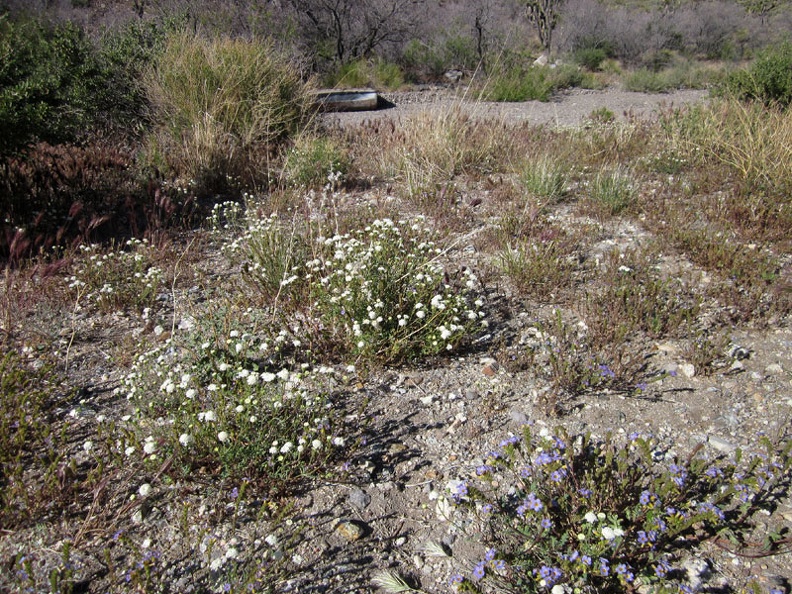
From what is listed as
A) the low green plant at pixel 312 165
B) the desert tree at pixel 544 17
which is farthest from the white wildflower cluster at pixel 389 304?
the desert tree at pixel 544 17

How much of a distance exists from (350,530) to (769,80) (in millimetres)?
9091

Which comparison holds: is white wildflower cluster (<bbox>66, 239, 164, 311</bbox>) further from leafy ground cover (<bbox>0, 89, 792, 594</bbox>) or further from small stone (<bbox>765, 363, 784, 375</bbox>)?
small stone (<bbox>765, 363, 784, 375</bbox>)

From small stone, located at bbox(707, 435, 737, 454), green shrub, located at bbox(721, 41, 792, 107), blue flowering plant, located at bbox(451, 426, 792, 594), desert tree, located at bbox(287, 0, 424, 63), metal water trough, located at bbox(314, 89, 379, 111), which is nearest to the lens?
blue flowering plant, located at bbox(451, 426, 792, 594)

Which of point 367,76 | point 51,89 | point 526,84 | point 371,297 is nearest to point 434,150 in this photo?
point 371,297

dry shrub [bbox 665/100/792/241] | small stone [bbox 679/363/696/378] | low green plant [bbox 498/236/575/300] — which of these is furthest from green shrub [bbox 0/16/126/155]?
dry shrub [bbox 665/100/792/241]

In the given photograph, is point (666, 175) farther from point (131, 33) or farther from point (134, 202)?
point (131, 33)

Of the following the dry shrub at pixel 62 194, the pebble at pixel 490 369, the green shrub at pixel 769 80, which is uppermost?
the green shrub at pixel 769 80

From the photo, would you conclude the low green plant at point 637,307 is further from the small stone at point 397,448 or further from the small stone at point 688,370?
the small stone at point 397,448

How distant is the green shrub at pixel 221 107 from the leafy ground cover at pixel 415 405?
1.07 metres

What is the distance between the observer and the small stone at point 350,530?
2.55m

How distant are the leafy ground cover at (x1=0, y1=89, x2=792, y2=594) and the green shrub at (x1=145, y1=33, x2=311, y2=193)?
3.51 feet

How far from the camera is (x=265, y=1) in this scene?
15102mm

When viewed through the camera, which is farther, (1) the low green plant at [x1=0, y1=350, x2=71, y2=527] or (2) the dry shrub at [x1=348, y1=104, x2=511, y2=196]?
(2) the dry shrub at [x1=348, y1=104, x2=511, y2=196]

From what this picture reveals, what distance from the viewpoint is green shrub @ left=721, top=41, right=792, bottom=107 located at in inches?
333
